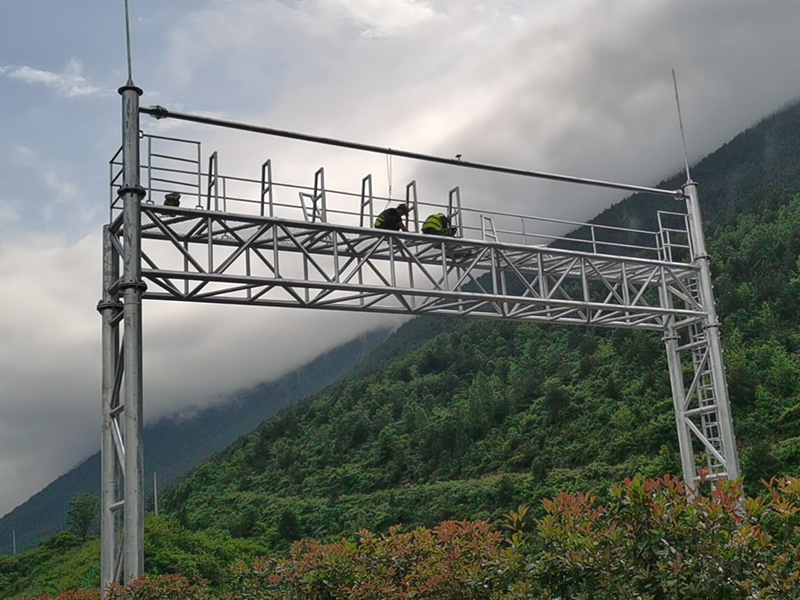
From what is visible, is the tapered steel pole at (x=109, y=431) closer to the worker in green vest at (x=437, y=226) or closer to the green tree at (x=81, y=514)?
the worker in green vest at (x=437, y=226)

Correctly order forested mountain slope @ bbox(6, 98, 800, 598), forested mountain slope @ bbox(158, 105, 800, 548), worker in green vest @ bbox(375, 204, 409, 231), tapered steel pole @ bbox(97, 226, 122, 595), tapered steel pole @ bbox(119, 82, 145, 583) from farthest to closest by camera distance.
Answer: forested mountain slope @ bbox(158, 105, 800, 548) < forested mountain slope @ bbox(6, 98, 800, 598) < worker in green vest @ bbox(375, 204, 409, 231) < tapered steel pole @ bbox(97, 226, 122, 595) < tapered steel pole @ bbox(119, 82, 145, 583)

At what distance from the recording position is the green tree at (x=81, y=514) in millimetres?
38531

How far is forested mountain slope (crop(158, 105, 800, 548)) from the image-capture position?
30031mm

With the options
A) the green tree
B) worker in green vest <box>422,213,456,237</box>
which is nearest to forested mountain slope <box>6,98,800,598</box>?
the green tree

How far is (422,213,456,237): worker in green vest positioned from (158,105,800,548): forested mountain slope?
13905 millimetres

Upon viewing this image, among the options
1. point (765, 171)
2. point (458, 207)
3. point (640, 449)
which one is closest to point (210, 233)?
point (458, 207)

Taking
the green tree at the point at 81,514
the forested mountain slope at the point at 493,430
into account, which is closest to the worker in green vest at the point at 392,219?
the forested mountain slope at the point at 493,430

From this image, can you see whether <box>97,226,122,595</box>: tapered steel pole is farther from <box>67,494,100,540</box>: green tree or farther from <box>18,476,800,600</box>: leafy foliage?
<box>67,494,100,540</box>: green tree

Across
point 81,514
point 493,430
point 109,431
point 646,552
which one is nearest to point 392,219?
point 109,431

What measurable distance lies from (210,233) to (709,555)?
29.5 feet

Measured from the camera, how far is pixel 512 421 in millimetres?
36188

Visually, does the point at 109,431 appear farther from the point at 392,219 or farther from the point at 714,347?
the point at 714,347

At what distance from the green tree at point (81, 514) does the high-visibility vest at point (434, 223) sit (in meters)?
28.4

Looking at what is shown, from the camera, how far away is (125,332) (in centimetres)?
1187
